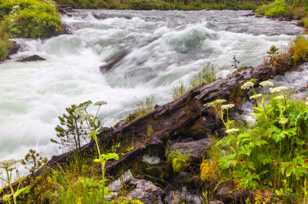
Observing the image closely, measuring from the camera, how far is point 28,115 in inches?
337

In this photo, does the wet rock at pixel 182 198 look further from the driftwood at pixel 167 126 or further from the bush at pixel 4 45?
the bush at pixel 4 45

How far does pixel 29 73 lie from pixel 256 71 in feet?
26.4

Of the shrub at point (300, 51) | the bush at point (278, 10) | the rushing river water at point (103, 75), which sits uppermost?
the bush at point (278, 10)

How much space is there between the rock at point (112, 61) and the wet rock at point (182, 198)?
910 centimetres

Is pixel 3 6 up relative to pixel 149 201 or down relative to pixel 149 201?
up

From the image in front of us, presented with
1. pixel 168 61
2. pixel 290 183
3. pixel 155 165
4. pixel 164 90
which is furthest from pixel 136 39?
pixel 290 183

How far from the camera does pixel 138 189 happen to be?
4.09 m

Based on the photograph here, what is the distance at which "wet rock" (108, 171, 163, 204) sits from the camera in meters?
3.93

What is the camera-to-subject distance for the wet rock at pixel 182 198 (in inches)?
158

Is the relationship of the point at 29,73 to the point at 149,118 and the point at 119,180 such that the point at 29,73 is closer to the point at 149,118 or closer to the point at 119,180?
the point at 149,118

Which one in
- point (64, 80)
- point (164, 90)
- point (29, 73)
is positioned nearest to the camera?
point (164, 90)

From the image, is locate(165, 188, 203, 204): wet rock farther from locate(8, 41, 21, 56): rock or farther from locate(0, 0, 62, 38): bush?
locate(0, 0, 62, 38): bush

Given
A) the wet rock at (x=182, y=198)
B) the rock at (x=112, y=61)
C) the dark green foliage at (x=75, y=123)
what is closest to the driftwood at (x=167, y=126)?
the dark green foliage at (x=75, y=123)

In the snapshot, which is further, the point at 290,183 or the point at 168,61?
the point at 168,61
